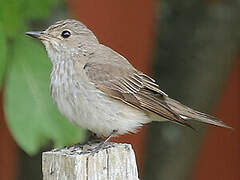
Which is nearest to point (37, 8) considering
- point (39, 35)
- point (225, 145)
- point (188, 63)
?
point (39, 35)

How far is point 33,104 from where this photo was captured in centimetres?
452

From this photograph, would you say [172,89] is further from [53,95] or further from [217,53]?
[53,95]

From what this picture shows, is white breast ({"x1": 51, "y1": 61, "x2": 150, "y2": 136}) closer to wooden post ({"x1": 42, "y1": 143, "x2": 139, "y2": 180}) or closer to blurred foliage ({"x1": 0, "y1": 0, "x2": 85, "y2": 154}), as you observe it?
blurred foliage ({"x1": 0, "y1": 0, "x2": 85, "y2": 154})

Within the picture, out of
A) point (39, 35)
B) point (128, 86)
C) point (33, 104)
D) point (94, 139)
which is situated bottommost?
point (94, 139)

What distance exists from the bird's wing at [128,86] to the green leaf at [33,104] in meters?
0.30

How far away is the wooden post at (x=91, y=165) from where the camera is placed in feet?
10.6

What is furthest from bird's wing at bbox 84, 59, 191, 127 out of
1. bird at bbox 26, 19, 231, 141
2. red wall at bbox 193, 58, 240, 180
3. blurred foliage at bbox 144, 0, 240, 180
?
red wall at bbox 193, 58, 240, 180

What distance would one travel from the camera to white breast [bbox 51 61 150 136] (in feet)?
13.9

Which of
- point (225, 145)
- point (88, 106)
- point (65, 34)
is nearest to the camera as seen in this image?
point (88, 106)

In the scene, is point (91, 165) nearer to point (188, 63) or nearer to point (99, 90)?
point (99, 90)

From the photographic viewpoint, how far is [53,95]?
4.35m

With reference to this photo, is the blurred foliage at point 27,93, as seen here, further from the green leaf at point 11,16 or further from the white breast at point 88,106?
the white breast at point 88,106

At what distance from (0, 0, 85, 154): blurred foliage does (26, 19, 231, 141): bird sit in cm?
11

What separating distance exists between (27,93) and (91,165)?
1340 millimetres
